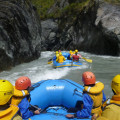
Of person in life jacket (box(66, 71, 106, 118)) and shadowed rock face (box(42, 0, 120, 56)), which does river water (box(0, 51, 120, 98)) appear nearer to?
person in life jacket (box(66, 71, 106, 118))

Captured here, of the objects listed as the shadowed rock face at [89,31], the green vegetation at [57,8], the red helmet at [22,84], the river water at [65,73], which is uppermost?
the green vegetation at [57,8]

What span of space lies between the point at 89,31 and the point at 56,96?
58.8 feet

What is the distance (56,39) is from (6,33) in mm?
21211

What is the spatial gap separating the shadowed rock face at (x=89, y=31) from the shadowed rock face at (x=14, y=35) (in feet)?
26.8

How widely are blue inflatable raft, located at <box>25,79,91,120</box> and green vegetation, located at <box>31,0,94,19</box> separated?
2015 centimetres

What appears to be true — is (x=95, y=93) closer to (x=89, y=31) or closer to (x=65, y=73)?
(x=65, y=73)

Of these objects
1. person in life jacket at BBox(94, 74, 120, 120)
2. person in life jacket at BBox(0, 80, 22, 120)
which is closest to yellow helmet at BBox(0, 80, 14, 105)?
person in life jacket at BBox(0, 80, 22, 120)

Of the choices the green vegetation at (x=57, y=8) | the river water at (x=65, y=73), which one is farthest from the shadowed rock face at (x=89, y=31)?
the river water at (x=65, y=73)

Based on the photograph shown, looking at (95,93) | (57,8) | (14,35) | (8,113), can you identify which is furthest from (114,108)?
(57,8)

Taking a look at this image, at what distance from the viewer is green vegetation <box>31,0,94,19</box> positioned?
82.5 feet

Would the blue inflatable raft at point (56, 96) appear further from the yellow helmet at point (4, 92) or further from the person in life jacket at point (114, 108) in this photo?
the yellow helmet at point (4, 92)

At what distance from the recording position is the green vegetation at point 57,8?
990 inches

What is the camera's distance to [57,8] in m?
32.8

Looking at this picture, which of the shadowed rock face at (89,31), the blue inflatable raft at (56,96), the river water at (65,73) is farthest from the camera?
the shadowed rock face at (89,31)
